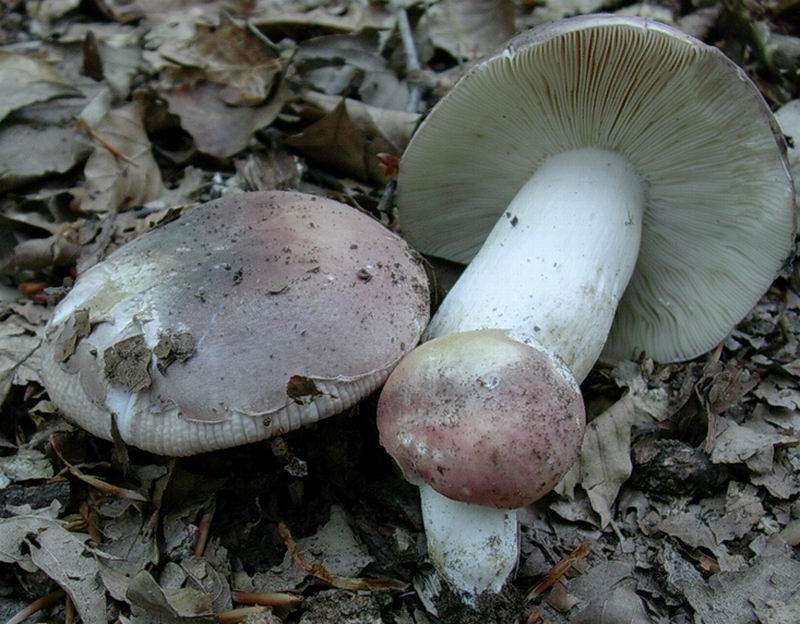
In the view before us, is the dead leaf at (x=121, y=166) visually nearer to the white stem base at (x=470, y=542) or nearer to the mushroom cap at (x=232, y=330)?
the mushroom cap at (x=232, y=330)

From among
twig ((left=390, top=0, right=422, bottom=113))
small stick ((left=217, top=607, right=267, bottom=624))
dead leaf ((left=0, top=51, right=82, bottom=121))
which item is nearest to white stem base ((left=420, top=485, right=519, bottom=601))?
small stick ((left=217, top=607, right=267, bottom=624))

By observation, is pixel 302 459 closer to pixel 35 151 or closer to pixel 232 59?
pixel 35 151

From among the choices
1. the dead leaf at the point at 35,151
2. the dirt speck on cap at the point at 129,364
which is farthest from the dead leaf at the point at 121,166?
the dirt speck on cap at the point at 129,364

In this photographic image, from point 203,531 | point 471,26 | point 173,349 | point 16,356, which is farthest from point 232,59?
point 203,531

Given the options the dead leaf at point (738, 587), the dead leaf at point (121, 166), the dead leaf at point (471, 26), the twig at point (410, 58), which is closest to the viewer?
the dead leaf at point (738, 587)

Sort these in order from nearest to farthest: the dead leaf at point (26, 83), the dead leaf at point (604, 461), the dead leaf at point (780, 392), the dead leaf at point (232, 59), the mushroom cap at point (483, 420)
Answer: the mushroom cap at point (483, 420) → the dead leaf at point (604, 461) → the dead leaf at point (780, 392) → the dead leaf at point (26, 83) → the dead leaf at point (232, 59)

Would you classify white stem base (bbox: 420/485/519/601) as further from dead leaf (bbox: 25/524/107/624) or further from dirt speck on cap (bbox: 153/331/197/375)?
dead leaf (bbox: 25/524/107/624)
